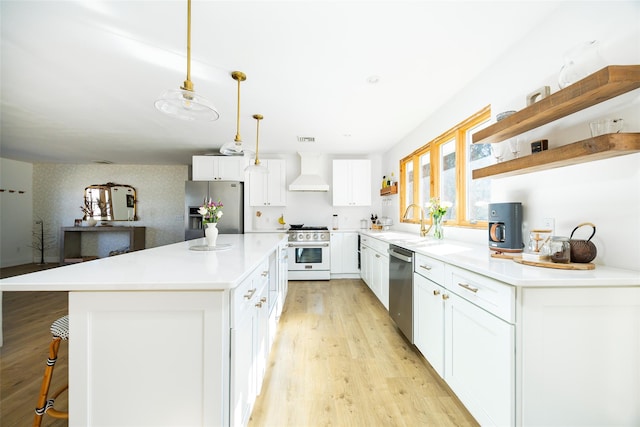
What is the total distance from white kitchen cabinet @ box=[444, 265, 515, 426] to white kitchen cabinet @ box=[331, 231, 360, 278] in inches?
123

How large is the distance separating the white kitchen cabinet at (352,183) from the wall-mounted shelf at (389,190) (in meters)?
0.28

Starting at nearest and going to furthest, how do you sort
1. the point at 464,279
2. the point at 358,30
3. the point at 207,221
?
the point at 464,279 → the point at 358,30 → the point at 207,221

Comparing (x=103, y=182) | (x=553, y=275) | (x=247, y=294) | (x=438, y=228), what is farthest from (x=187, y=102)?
(x=103, y=182)

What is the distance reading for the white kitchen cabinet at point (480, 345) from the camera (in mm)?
1147

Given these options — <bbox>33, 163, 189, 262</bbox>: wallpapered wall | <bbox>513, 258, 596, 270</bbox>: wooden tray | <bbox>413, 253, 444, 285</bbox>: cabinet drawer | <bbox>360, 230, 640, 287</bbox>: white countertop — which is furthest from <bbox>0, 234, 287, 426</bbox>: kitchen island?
<bbox>33, 163, 189, 262</bbox>: wallpapered wall

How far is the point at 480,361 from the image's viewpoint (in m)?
1.33

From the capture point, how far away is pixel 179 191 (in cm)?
661

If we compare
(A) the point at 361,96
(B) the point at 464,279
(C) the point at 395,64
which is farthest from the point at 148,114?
(B) the point at 464,279

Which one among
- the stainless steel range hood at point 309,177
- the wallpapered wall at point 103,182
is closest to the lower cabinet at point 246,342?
the stainless steel range hood at point 309,177

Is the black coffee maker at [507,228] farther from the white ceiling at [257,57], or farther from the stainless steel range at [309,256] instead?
the stainless steel range at [309,256]

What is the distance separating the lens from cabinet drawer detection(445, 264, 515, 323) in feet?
3.75

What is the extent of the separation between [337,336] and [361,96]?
2549mm

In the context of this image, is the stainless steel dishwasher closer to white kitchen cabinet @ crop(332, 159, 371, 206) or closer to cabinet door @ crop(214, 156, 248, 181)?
white kitchen cabinet @ crop(332, 159, 371, 206)

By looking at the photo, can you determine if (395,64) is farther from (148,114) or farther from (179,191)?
(179,191)
